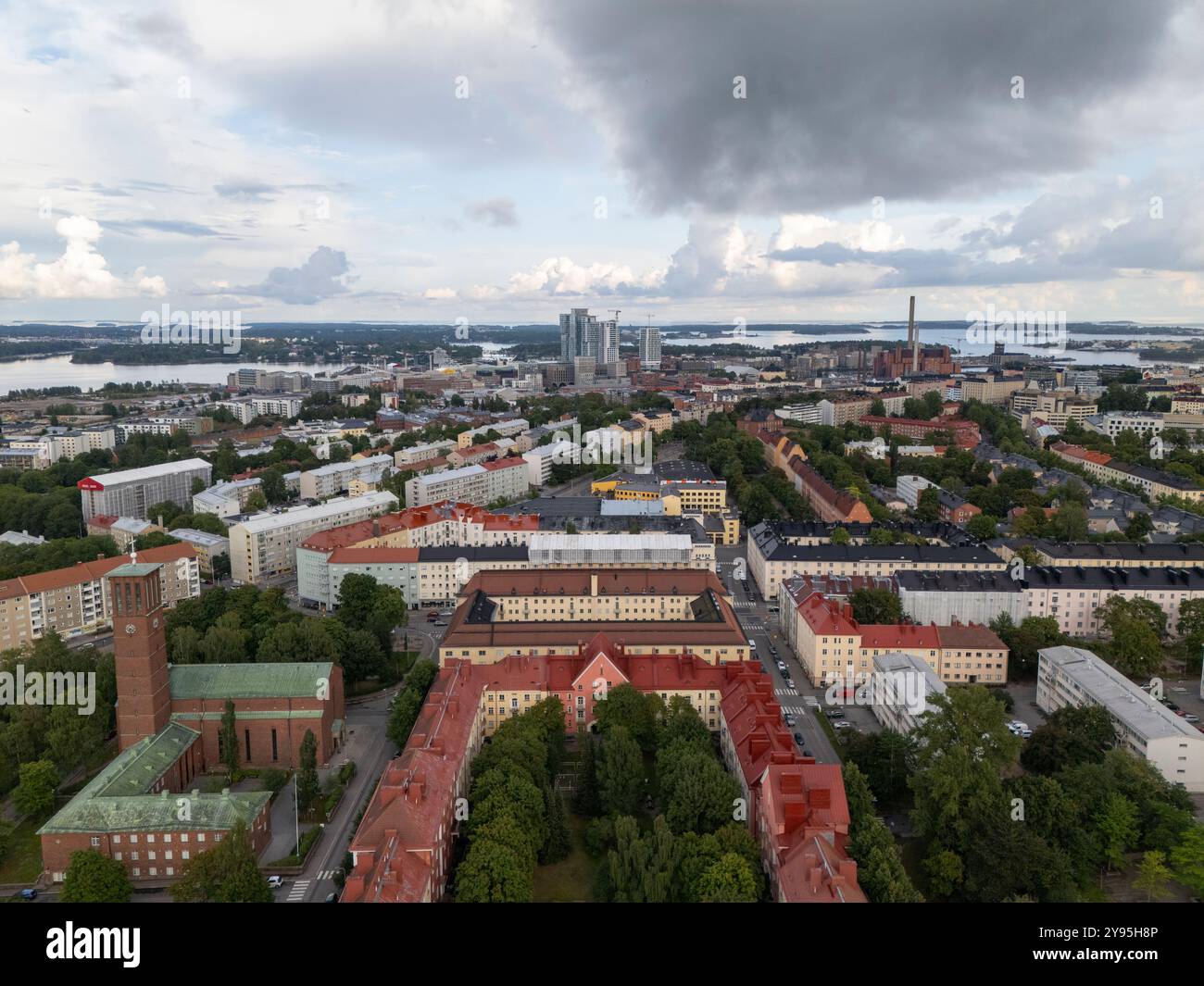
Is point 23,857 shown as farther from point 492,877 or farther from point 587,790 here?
point 587,790

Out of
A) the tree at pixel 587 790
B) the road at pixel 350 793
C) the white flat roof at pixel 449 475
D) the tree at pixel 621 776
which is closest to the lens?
the road at pixel 350 793

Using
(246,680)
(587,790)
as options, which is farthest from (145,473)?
(587,790)

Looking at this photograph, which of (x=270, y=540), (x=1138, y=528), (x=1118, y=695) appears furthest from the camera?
(x=1138, y=528)

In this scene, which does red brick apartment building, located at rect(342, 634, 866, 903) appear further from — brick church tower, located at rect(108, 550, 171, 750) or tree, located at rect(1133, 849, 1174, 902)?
brick church tower, located at rect(108, 550, 171, 750)

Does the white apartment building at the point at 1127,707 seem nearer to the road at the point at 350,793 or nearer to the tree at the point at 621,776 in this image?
the tree at the point at 621,776

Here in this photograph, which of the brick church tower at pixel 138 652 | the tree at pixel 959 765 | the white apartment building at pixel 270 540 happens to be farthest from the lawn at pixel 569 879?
the white apartment building at pixel 270 540
